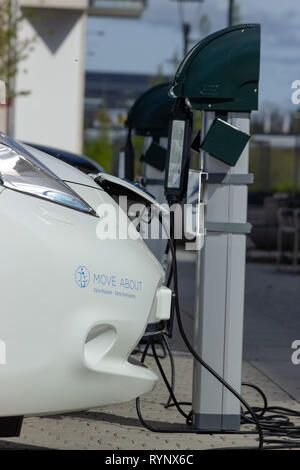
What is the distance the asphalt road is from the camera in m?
7.32

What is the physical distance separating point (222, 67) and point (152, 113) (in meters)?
3.25

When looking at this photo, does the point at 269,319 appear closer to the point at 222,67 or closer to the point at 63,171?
the point at 222,67

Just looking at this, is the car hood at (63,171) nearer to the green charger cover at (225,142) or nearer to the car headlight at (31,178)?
the car headlight at (31,178)

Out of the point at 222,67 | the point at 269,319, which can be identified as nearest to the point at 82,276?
the point at 222,67

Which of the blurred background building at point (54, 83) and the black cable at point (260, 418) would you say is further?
the blurred background building at point (54, 83)

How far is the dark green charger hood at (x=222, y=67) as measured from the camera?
4762 millimetres

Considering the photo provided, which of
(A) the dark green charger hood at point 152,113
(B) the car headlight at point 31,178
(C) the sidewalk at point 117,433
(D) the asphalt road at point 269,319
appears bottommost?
(D) the asphalt road at point 269,319

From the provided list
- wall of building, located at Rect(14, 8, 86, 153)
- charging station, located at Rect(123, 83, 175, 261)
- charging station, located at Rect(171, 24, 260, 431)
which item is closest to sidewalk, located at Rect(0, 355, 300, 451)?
charging station, located at Rect(171, 24, 260, 431)

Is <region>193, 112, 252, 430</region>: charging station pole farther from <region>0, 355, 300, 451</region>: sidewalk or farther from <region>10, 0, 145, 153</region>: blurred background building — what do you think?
<region>10, 0, 145, 153</region>: blurred background building

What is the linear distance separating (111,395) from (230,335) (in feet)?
4.20

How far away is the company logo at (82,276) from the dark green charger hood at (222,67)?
4.85 ft

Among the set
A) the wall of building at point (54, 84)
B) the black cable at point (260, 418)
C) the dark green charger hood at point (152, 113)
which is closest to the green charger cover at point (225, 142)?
the black cable at point (260, 418)

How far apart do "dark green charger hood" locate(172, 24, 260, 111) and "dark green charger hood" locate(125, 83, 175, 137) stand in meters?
2.90

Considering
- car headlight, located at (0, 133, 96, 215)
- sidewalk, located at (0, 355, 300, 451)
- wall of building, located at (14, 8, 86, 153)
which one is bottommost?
sidewalk, located at (0, 355, 300, 451)
